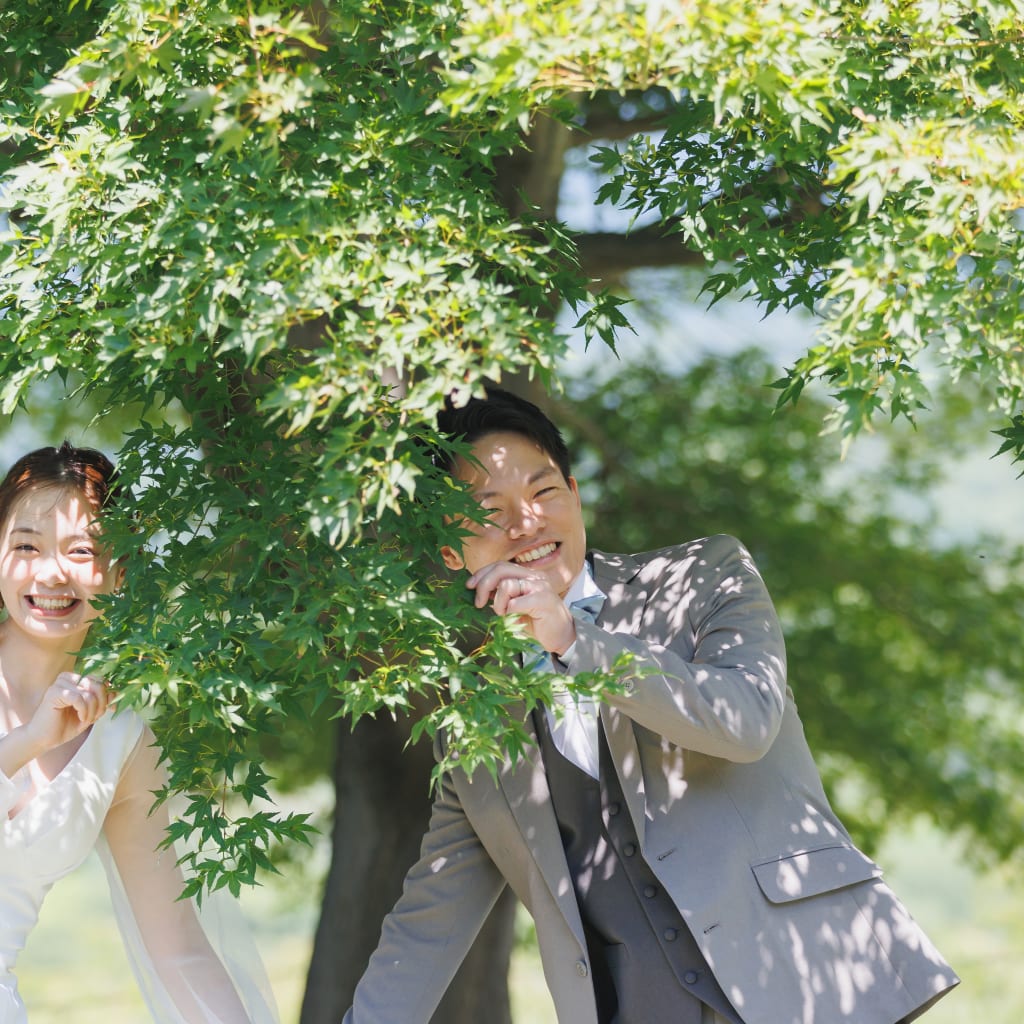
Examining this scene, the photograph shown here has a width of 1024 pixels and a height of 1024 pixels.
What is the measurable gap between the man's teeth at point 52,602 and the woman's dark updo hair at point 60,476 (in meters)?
0.20

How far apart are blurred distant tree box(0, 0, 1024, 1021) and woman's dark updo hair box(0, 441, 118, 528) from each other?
1.13 feet

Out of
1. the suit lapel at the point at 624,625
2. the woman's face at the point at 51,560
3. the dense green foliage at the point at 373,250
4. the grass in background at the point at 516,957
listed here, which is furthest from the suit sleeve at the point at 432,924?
the grass in background at the point at 516,957

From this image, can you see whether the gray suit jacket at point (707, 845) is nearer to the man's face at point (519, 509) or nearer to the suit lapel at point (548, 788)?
the suit lapel at point (548, 788)

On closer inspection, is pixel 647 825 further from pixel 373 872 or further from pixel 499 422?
pixel 373 872

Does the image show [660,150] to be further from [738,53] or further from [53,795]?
[53,795]

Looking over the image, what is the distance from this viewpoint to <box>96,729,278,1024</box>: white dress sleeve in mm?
3248

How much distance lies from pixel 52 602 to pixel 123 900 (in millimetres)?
A: 778

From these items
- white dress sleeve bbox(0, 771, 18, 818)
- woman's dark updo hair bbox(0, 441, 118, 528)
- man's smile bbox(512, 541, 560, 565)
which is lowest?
white dress sleeve bbox(0, 771, 18, 818)

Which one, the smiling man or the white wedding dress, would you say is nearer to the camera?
the smiling man

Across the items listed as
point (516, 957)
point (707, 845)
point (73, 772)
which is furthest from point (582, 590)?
point (516, 957)

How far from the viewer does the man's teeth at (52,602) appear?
10.0 ft

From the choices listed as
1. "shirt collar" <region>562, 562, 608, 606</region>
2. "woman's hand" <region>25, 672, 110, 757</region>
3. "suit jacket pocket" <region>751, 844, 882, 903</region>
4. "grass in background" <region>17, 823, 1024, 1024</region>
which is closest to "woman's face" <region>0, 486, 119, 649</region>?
"woman's hand" <region>25, 672, 110, 757</region>

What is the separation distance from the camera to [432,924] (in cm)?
307

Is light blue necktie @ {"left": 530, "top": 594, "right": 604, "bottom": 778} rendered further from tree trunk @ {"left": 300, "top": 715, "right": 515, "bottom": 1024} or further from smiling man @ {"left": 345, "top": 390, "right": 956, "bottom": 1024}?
tree trunk @ {"left": 300, "top": 715, "right": 515, "bottom": 1024}
